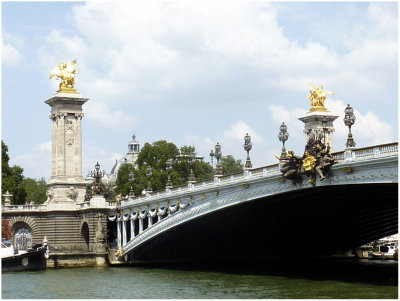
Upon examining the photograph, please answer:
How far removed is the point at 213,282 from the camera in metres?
55.4

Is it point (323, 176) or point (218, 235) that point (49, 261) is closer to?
point (218, 235)

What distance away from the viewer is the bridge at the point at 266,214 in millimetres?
47188

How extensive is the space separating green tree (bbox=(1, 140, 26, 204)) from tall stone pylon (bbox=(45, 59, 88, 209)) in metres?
12.5

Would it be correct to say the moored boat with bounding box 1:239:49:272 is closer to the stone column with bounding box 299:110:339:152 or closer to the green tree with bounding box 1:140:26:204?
the green tree with bounding box 1:140:26:204

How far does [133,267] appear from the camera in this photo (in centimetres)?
7125

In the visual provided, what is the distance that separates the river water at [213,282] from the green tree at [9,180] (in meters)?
25.0

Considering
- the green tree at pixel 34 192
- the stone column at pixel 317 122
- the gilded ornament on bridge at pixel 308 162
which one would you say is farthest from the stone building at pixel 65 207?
the green tree at pixel 34 192

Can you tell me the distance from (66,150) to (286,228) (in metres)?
22.0

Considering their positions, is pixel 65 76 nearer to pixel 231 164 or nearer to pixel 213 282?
pixel 213 282

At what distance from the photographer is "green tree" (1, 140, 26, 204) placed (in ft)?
303

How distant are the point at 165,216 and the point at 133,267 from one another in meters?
4.94

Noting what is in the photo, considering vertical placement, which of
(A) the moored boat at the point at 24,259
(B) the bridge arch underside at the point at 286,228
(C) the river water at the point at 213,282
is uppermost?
(B) the bridge arch underside at the point at 286,228

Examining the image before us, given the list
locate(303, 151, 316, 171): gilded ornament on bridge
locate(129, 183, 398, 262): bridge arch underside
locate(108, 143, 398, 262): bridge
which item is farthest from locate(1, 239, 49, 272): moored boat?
locate(303, 151, 316, 171): gilded ornament on bridge

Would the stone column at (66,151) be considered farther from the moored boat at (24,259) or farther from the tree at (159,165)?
the tree at (159,165)
